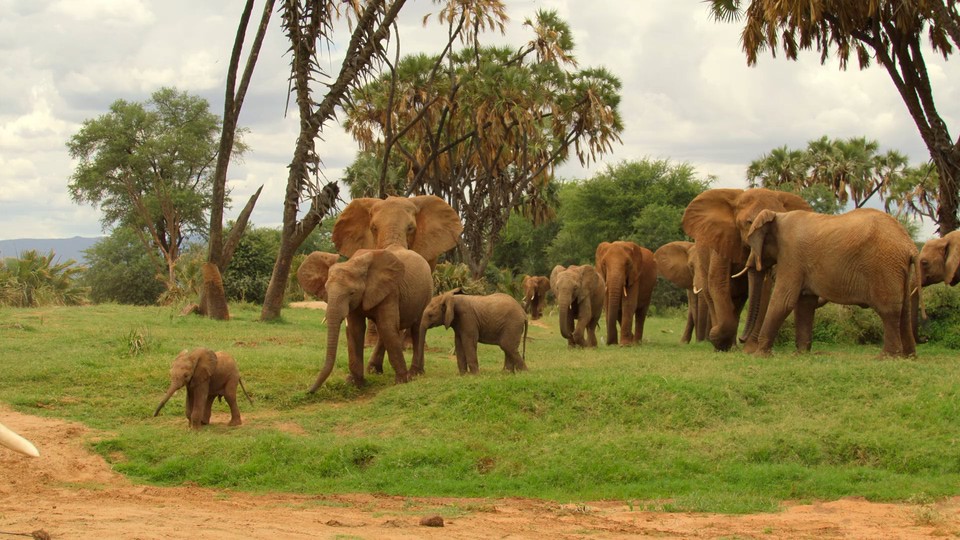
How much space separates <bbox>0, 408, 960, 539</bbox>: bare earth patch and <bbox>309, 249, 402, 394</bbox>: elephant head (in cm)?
375

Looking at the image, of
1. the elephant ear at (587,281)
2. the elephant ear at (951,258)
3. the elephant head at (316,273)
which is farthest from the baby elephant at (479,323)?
the elephant ear at (951,258)

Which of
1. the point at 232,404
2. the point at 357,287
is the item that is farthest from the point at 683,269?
the point at 232,404

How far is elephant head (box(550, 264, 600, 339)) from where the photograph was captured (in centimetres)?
1975

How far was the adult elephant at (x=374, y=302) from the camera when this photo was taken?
1401cm

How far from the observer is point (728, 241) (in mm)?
18391

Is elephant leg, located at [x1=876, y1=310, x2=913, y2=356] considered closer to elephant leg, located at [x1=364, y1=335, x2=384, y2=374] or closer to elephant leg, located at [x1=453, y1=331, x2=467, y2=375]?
elephant leg, located at [x1=453, y1=331, x2=467, y2=375]

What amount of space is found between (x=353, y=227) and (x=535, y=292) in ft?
34.7

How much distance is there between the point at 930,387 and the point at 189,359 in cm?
830

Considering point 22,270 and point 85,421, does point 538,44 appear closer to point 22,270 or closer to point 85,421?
point 22,270

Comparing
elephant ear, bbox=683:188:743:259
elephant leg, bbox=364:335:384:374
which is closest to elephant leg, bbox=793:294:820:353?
elephant ear, bbox=683:188:743:259

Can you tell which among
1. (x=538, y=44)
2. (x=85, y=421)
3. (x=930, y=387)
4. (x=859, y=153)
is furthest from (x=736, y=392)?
(x=859, y=153)

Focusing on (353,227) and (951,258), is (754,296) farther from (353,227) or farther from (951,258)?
(353,227)

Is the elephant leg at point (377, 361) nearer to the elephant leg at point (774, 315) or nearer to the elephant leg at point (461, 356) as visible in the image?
the elephant leg at point (461, 356)

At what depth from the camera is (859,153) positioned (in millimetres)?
48438
